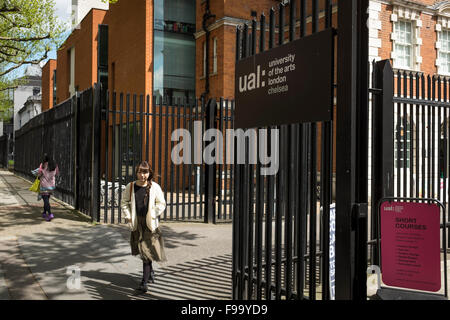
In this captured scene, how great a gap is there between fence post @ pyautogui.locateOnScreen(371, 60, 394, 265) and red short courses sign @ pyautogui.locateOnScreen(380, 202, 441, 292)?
62.3 inches

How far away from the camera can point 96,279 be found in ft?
20.1

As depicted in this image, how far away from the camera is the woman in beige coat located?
5.89 meters

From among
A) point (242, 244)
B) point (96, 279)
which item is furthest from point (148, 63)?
point (242, 244)

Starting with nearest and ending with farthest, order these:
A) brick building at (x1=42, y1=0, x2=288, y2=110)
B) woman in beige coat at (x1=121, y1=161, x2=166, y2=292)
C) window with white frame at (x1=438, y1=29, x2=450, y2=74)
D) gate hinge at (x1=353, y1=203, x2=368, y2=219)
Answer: gate hinge at (x1=353, y1=203, x2=368, y2=219)
woman in beige coat at (x1=121, y1=161, x2=166, y2=292)
window with white frame at (x1=438, y1=29, x2=450, y2=74)
brick building at (x1=42, y1=0, x2=288, y2=110)

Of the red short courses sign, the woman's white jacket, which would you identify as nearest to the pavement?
the woman's white jacket

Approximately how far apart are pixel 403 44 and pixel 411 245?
1580 cm

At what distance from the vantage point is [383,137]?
5.77m

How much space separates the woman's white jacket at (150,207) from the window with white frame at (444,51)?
16.5 m

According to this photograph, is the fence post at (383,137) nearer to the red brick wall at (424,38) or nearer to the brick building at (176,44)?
the red brick wall at (424,38)

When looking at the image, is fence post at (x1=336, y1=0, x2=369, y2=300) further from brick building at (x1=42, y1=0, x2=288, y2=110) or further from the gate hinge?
brick building at (x1=42, y1=0, x2=288, y2=110)

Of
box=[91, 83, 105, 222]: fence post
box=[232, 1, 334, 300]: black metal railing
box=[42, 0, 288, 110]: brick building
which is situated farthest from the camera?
box=[42, 0, 288, 110]: brick building

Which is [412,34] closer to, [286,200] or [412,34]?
[412,34]

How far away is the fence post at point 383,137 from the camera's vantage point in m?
5.71
